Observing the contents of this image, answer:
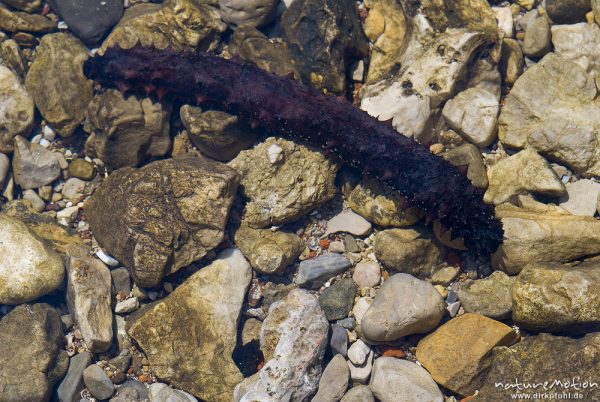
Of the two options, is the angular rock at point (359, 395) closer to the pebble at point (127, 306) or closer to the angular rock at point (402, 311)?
the angular rock at point (402, 311)

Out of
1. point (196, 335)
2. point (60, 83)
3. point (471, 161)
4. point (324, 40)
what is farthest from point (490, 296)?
point (60, 83)

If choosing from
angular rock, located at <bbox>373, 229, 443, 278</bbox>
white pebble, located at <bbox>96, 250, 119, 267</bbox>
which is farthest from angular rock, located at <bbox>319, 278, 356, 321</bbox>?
white pebble, located at <bbox>96, 250, 119, 267</bbox>

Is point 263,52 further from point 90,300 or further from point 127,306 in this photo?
point 90,300

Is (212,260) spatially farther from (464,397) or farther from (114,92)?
(464,397)

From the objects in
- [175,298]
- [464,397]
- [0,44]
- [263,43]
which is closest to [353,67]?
[263,43]

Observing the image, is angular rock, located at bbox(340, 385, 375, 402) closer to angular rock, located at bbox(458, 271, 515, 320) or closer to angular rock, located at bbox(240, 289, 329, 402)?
angular rock, located at bbox(240, 289, 329, 402)

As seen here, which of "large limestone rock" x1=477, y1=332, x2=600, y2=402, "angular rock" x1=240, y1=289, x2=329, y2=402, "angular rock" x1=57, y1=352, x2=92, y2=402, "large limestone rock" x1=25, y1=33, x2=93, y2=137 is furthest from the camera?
"large limestone rock" x1=25, y1=33, x2=93, y2=137
